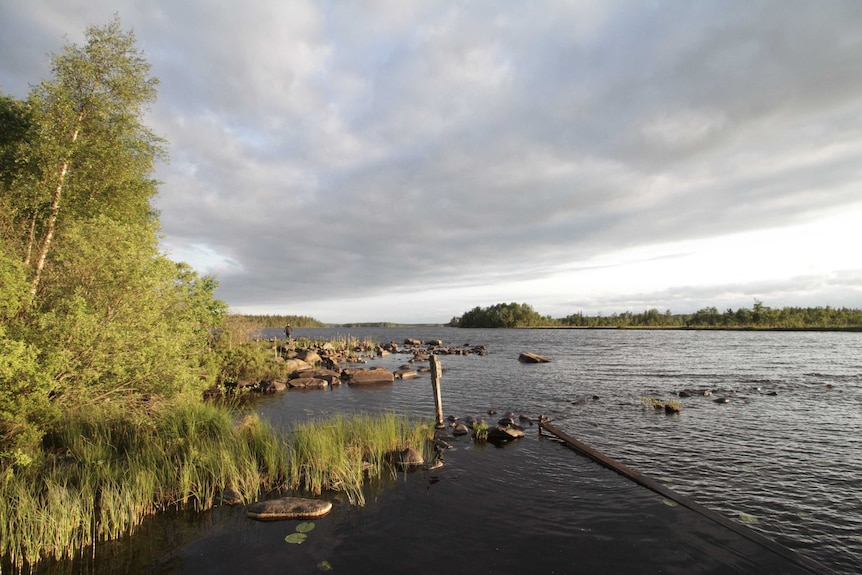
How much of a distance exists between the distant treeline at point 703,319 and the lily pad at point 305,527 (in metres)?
128

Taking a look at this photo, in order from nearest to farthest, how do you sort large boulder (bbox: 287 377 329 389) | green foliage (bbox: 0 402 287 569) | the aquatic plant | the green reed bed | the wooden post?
1. green foliage (bbox: 0 402 287 569)
2. the green reed bed
3. the aquatic plant
4. the wooden post
5. large boulder (bbox: 287 377 329 389)

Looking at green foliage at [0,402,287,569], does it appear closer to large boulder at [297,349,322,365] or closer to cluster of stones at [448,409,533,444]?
cluster of stones at [448,409,533,444]

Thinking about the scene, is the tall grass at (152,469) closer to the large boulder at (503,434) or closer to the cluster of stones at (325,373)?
the large boulder at (503,434)

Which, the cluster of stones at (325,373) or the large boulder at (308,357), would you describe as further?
the large boulder at (308,357)

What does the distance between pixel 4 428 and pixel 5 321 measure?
8.97ft

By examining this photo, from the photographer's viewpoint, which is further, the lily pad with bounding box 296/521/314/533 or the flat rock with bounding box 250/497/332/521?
the flat rock with bounding box 250/497/332/521

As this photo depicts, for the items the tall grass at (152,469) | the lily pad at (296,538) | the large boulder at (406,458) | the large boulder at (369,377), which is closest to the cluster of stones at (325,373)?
the large boulder at (369,377)

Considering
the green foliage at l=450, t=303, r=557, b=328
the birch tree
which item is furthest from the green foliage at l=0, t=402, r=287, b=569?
the green foliage at l=450, t=303, r=557, b=328

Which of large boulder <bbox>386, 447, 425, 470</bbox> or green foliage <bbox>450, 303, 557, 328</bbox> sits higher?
green foliage <bbox>450, 303, 557, 328</bbox>

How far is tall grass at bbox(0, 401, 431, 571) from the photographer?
794 cm

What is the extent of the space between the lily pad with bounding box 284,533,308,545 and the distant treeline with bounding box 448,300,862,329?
423 ft

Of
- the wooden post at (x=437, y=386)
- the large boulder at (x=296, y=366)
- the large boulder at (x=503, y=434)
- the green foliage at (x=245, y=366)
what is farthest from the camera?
the large boulder at (x=296, y=366)

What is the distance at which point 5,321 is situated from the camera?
1017 centimetres

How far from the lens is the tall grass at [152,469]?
7.94 meters
